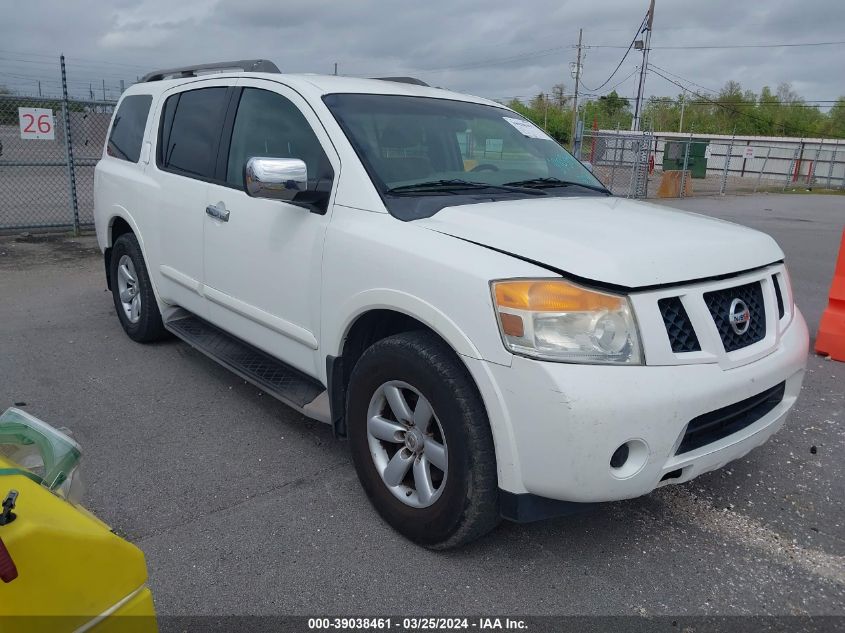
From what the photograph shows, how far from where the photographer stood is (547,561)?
9.30 ft

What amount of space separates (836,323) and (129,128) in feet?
18.6

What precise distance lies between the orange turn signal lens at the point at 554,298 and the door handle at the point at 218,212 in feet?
6.79

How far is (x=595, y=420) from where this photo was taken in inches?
89.0

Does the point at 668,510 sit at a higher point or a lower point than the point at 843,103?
lower

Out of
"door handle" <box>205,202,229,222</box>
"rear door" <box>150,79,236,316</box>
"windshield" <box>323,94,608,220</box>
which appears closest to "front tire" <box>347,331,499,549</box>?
"windshield" <box>323,94,608,220</box>

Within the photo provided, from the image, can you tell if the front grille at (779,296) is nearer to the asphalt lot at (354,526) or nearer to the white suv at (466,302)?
the white suv at (466,302)

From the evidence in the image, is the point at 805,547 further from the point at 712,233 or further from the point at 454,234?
the point at 454,234

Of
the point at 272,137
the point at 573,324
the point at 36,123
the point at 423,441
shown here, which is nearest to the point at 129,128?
the point at 272,137

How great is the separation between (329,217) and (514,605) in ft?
5.94

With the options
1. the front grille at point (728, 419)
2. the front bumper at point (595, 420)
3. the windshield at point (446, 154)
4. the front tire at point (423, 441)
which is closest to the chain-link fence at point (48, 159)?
the windshield at point (446, 154)

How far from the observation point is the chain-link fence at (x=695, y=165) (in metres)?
19.4

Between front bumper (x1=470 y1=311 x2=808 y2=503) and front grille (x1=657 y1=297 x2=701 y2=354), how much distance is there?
0.24 feet

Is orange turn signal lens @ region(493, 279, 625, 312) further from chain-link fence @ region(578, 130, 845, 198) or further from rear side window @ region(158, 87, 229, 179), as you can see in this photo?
chain-link fence @ region(578, 130, 845, 198)

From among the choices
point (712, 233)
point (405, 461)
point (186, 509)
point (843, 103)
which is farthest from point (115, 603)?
point (843, 103)
